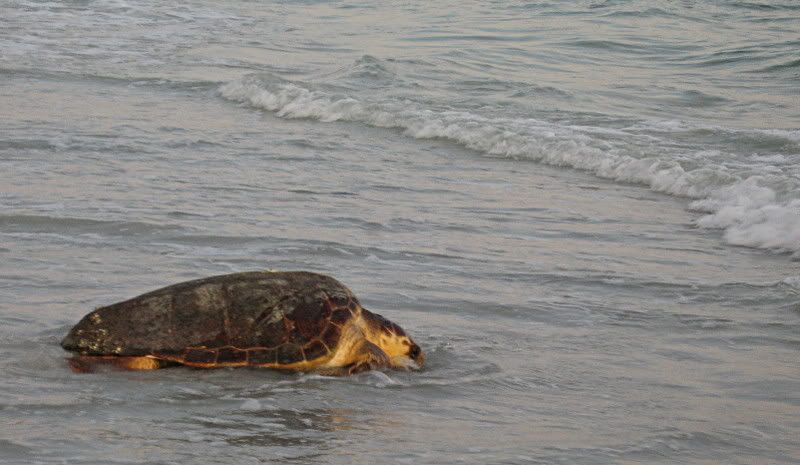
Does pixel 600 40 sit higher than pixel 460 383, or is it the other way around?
pixel 600 40

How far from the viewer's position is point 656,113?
1229 centimetres

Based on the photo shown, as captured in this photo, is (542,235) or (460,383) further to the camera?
(542,235)

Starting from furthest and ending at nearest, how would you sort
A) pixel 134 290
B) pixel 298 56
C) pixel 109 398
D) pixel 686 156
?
pixel 298 56
pixel 686 156
pixel 134 290
pixel 109 398

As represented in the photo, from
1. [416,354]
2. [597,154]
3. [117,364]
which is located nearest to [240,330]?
[117,364]

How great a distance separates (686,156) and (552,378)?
5455 millimetres

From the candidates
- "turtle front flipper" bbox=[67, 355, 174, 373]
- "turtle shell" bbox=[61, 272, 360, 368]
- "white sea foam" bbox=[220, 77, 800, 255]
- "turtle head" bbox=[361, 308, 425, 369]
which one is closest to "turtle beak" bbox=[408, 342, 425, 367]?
"turtle head" bbox=[361, 308, 425, 369]

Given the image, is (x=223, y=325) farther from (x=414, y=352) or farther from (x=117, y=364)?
(x=414, y=352)

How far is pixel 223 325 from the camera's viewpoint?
4.62 metres

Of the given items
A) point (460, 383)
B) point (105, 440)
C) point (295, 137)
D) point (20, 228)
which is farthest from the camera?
point (295, 137)

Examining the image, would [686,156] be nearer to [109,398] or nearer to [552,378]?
[552,378]

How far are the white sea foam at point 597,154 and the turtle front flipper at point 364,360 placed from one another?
11.1 ft

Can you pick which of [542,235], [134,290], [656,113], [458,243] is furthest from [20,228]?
[656,113]

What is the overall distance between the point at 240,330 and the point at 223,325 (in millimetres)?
70

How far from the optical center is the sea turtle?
459 centimetres
